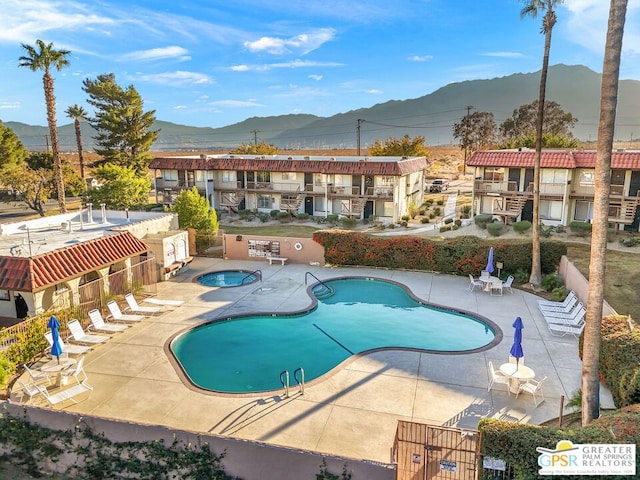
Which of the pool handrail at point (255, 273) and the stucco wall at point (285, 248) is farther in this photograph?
the stucco wall at point (285, 248)

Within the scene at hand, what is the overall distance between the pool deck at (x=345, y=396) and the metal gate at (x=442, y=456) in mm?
1277

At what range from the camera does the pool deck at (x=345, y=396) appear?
448 inches

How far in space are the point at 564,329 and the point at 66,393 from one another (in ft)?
55.1

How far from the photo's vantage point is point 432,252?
2570 centimetres

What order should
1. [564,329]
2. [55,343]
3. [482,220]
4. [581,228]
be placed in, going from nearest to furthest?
[55,343]
[564,329]
[581,228]
[482,220]

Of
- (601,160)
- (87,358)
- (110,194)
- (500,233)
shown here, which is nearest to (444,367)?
(601,160)

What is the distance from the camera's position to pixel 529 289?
2284cm

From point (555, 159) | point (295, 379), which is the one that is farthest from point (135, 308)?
point (555, 159)

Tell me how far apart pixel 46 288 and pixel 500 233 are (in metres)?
29.2

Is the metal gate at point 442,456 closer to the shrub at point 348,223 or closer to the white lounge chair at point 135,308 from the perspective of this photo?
the white lounge chair at point 135,308

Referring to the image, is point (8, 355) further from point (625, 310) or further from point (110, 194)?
point (110, 194)

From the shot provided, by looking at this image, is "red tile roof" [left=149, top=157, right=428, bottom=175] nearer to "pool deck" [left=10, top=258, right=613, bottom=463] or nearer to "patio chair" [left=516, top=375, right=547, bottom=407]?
"pool deck" [left=10, top=258, right=613, bottom=463]

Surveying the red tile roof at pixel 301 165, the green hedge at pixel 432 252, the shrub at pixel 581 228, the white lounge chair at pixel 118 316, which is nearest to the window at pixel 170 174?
the red tile roof at pixel 301 165

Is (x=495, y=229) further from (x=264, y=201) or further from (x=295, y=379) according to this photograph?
(x=295, y=379)
